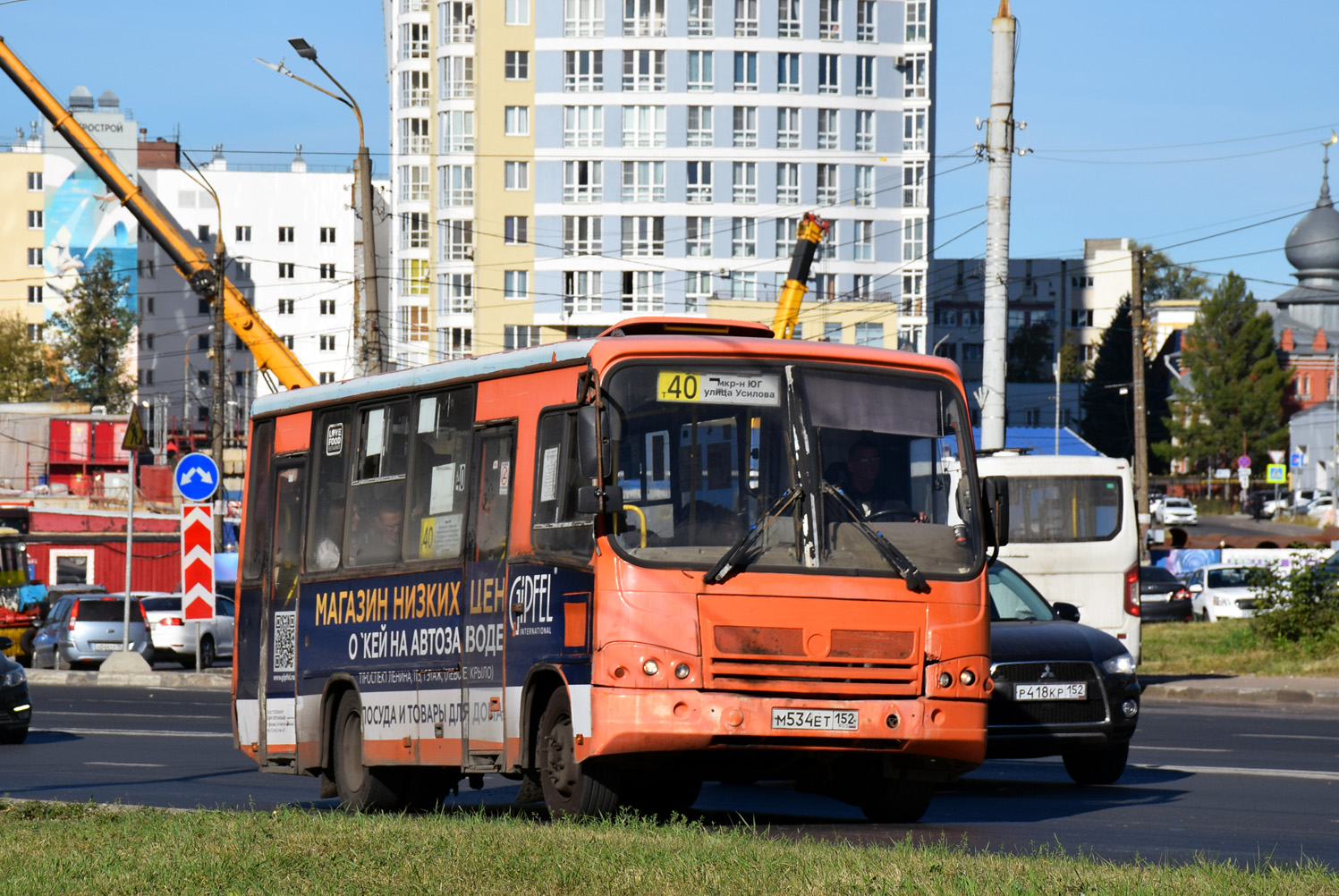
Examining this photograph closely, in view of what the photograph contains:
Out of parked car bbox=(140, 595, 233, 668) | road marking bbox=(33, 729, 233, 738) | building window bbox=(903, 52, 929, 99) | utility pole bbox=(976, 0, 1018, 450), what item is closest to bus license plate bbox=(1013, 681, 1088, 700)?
road marking bbox=(33, 729, 233, 738)

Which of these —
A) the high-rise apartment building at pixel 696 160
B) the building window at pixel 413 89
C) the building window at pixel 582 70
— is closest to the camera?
the high-rise apartment building at pixel 696 160

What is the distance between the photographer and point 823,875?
7.66m

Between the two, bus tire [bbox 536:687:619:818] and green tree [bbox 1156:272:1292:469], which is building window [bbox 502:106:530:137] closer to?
green tree [bbox 1156:272:1292:469]

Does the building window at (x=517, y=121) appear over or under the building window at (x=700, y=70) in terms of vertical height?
under

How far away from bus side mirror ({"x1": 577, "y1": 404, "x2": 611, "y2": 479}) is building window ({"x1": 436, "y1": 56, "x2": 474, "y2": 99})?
305 feet

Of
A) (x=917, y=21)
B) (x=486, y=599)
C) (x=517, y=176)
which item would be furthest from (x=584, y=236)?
(x=486, y=599)

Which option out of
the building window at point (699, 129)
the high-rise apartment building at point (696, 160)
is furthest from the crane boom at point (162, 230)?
the building window at point (699, 129)

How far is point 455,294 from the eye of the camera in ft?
327

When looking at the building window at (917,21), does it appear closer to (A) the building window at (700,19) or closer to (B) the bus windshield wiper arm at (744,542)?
(A) the building window at (700,19)

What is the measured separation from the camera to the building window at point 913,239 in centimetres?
9812

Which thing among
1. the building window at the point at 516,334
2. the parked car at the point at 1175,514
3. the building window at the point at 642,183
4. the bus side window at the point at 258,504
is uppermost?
the building window at the point at 642,183

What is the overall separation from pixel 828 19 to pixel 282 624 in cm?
8518

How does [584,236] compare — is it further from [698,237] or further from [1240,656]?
[1240,656]

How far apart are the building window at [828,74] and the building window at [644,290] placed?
1211 cm
